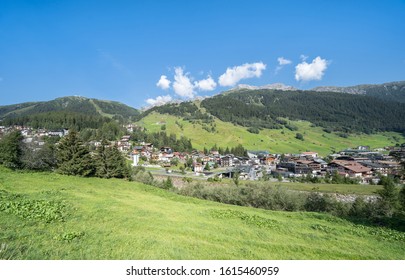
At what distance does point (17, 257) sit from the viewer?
6754 mm

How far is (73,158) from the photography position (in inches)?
1351

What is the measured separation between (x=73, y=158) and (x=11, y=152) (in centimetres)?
848

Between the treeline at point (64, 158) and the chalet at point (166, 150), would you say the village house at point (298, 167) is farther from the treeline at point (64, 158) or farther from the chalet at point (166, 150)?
the treeline at point (64, 158)

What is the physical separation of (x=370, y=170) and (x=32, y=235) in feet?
492

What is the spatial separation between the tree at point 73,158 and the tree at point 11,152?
209 inches

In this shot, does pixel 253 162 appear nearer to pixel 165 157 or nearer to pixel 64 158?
pixel 165 157

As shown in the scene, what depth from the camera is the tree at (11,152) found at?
33.3 meters

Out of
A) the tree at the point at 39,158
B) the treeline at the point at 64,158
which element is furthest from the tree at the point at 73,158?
the tree at the point at 39,158

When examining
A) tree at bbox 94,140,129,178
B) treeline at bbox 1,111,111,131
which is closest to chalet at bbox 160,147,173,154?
treeline at bbox 1,111,111,131

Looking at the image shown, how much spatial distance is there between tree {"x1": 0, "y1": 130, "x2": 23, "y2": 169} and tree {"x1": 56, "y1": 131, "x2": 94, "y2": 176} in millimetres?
5319

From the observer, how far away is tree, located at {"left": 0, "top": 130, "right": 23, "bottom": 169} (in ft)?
109

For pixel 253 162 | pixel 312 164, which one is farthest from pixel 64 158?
pixel 312 164
